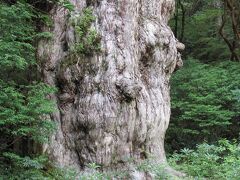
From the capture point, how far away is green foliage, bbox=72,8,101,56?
20.9 ft

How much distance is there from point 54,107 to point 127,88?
1.19 m

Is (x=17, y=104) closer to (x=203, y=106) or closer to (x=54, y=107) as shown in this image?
(x=54, y=107)

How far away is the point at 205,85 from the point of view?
11008 mm

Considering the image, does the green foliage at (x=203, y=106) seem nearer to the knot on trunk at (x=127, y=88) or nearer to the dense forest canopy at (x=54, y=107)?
the dense forest canopy at (x=54, y=107)

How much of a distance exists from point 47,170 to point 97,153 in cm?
82

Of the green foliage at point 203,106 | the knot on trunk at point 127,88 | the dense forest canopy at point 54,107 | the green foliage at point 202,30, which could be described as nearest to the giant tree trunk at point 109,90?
the knot on trunk at point 127,88

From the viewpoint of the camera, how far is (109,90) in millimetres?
6195

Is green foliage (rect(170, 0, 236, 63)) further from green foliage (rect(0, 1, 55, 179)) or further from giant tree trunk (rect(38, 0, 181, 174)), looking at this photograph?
green foliage (rect(0, 1, 55, 179))

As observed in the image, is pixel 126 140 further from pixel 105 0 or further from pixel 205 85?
pixel 205 85

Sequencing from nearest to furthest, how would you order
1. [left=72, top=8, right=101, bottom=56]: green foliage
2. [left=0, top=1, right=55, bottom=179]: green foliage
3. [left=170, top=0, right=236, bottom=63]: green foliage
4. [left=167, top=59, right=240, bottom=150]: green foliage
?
[left=0, top=1, right=55, bottom=179]: green foliage
[left=72, top=8, right=101, bottom=56]: green foliage
[left=167, top=59, right=240, bottom=150]: green foliage
[left=170, top=0, right=236, bottom=63]: green foliage

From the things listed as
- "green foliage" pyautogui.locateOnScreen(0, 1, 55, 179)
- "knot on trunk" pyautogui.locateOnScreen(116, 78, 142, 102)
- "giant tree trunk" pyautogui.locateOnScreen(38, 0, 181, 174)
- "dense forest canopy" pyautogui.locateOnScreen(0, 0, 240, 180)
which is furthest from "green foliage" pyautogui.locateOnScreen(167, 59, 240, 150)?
"green foliage" pyautogui.locateOnScreen(0, 1, 55, 179)

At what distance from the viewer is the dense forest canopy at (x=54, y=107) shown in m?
5.01

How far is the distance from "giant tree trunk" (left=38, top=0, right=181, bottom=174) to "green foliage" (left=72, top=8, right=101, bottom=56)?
0.32 feet

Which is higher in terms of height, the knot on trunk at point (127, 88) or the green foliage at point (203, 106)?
the knot on trunk at point (127, 88)
